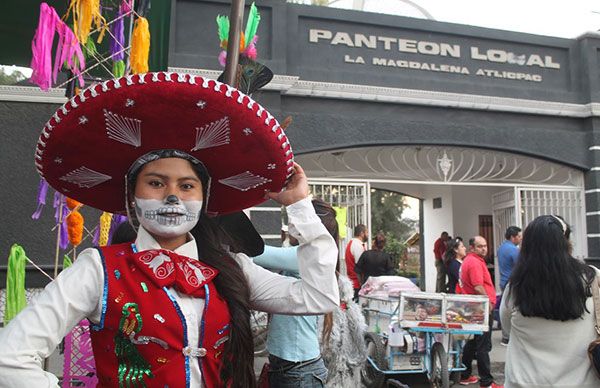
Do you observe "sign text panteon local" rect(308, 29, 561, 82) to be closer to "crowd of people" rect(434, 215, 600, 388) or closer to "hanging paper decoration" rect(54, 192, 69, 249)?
"hanging paper decoration" rect(54, 192, 69, 249)

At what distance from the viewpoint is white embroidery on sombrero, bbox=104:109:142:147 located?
1.44 m

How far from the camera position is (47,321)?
1.27 metres

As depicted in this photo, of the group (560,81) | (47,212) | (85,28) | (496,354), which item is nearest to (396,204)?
(560,81)

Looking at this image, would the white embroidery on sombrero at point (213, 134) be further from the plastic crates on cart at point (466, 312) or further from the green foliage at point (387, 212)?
the green foliage at point (387, 212)

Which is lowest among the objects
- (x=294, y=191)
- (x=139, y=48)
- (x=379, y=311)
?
(x=379, y=311)

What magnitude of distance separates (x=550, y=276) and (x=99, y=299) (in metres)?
2.15

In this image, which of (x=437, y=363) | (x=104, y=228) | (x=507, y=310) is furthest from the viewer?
(x=437, y=363)

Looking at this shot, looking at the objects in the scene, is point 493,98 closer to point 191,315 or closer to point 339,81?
point 339,81

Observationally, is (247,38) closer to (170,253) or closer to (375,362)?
(170,253)

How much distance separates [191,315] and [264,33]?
20.3 feet

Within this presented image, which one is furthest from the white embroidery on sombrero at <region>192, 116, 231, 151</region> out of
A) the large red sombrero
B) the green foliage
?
the green foliage

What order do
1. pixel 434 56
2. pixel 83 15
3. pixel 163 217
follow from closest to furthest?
pixel 163 217 < pixel 83 15 < pixel 434 56

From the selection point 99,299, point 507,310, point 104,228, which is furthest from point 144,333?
point 104,228

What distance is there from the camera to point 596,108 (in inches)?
333
